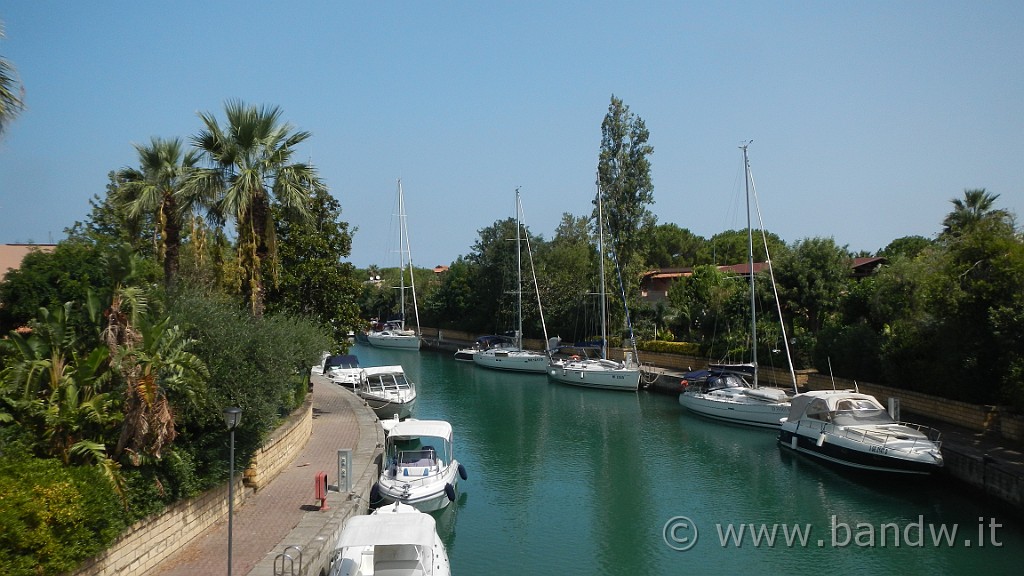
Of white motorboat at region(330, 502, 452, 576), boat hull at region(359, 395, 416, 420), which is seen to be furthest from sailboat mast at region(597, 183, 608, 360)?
white motorboat at region(330, 502, 452, 576)

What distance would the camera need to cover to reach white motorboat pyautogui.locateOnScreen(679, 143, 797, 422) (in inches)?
1288

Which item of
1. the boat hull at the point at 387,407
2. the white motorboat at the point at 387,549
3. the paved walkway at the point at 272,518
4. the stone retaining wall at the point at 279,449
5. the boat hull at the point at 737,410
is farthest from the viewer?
the boat hull at the point at 387,407

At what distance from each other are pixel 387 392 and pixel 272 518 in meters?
18.3

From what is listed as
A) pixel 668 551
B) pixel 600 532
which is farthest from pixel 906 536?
pixel 600 532

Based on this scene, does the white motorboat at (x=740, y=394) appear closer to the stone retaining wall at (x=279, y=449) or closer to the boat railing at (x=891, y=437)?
the boat railing at (x=891, y=437)

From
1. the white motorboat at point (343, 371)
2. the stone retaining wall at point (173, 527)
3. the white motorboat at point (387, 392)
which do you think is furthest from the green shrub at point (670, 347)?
the stone retaining wall at point (173, 527)

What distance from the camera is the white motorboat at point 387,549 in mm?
13344

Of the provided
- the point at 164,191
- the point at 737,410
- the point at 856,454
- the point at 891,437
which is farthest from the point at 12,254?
the point at 891,437

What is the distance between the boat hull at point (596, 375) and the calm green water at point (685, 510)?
932cm

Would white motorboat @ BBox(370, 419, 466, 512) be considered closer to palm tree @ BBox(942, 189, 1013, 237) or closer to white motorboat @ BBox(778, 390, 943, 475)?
white motorboat @ BBox(778, 390, 943, 475)

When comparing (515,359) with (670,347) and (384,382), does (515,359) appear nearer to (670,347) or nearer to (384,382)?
(670,347)

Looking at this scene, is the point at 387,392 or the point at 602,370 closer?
the point at 387,392

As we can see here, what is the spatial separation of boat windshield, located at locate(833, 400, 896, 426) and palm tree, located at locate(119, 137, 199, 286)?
22586 millimetres

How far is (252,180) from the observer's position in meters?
21.4
